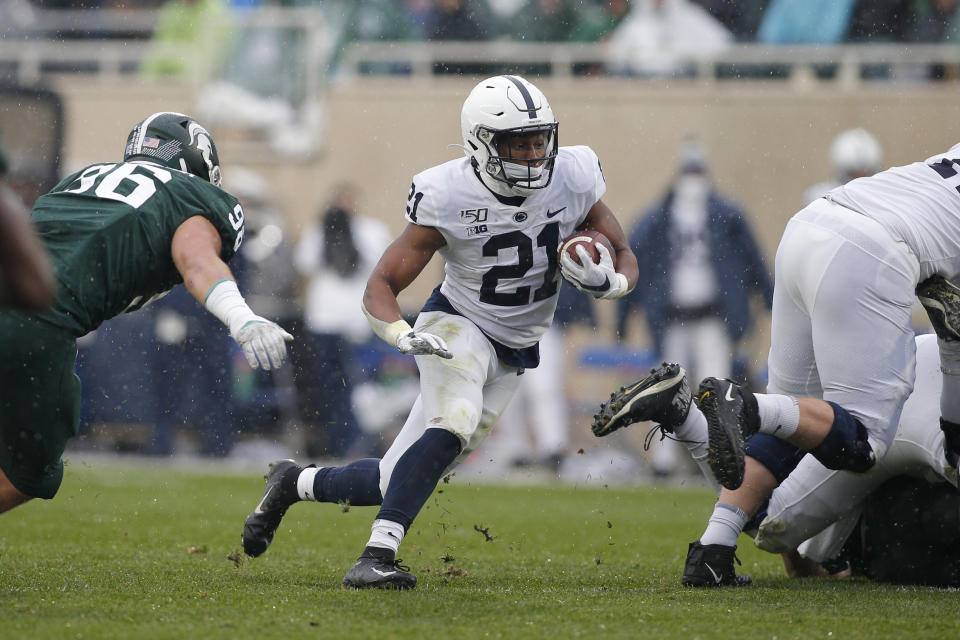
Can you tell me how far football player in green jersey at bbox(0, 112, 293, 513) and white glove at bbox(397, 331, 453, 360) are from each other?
50 cm

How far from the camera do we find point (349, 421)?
895 centimetres

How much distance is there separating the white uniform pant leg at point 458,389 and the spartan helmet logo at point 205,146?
0.85 meters

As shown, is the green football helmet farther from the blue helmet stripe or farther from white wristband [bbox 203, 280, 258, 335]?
the blue helmet stripe

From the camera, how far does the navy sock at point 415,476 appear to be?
13.0 ft

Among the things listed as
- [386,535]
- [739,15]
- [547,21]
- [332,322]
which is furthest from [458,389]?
[739,15]

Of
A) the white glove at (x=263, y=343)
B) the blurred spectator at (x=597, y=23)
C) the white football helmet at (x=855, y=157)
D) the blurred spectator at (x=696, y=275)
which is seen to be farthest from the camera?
the blurred spectator at (x=597, y=23)

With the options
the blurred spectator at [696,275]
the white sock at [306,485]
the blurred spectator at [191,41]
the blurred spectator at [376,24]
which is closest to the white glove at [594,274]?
the white sock at [306,485]

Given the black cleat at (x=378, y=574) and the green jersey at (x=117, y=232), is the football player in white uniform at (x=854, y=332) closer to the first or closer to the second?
the black cleat at (x=378, y=574)

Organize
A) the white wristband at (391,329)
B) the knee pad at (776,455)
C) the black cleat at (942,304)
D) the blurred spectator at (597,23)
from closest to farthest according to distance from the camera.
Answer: the white wristband at (391,329)
the black cleat at (942,304)
the knee pad at (776,455)
the blurred spectator at (597,23)

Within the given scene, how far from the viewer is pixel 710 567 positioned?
4164 millimetres

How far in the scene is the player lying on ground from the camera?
411 centimetres

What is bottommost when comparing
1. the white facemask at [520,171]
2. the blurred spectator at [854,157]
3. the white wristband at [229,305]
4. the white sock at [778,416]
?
the white sock at [778,416]

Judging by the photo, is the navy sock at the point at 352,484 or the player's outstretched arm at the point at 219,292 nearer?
the player's outstretched arm at the point at 219,292

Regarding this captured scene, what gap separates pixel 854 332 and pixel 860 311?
69 mm
